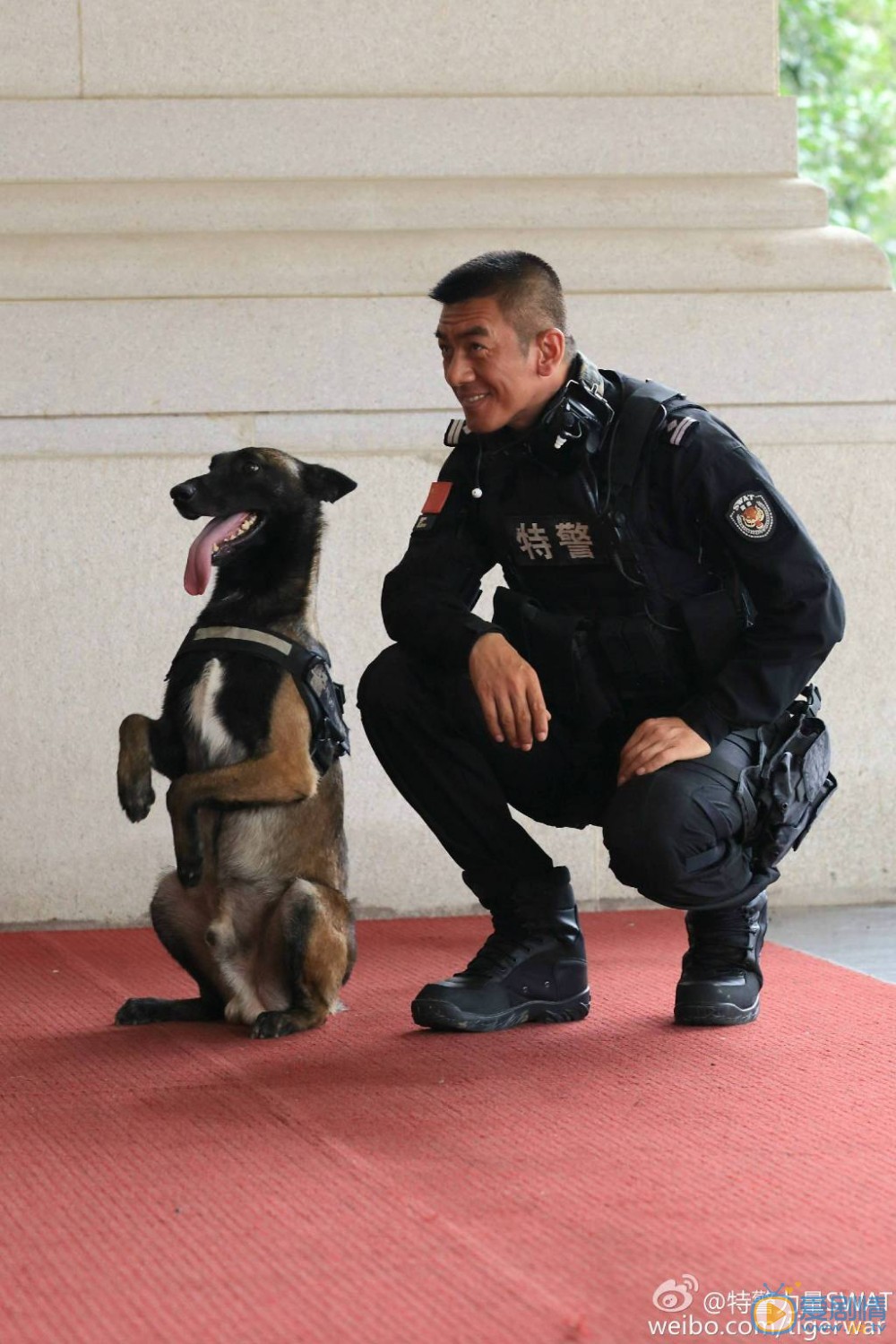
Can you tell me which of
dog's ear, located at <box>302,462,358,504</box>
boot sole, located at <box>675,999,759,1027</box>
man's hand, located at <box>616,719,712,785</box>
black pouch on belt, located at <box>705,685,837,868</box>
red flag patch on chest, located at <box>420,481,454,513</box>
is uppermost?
dog's ear, located at <box>302,462,358,504</box>

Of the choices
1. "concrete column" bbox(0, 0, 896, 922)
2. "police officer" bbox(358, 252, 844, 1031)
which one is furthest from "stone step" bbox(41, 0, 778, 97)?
"police officer" bbox(358, 252, 844, 1031)

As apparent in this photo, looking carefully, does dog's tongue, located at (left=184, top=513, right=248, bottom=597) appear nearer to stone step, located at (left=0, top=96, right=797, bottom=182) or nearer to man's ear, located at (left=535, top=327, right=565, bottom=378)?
man's ear, located at (left=535, top=327, right=565, bottom=378)

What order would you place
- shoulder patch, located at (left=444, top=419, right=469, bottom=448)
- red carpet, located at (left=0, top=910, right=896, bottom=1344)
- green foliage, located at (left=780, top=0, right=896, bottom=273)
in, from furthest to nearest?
green foliage, located at (left=780, top=0, right=896, bottom=273), shoulder patch, located at (left=444, top=419, right=469, bottom=448), red carpet, located at (left=0, top=910, right=896, bottom=1344)

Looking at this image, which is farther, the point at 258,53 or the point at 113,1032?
the point at 258,53

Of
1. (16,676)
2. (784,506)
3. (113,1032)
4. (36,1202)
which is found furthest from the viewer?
(16,676)

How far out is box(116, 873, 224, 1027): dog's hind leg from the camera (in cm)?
296

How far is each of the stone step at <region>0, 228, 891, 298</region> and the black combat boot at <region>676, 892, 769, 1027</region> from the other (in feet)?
5.92

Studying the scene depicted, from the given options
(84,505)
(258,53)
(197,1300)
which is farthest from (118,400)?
(197,1300)

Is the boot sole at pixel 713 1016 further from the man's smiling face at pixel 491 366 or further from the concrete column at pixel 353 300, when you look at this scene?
the concrete column at pixel 353 300

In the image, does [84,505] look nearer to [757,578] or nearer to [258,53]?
[258,53]

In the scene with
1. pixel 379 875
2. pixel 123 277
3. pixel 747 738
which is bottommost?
pixel 379 875

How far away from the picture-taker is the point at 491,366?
2828 millimetres

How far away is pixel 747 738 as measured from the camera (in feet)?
9.37

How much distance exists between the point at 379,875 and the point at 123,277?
1592mm
